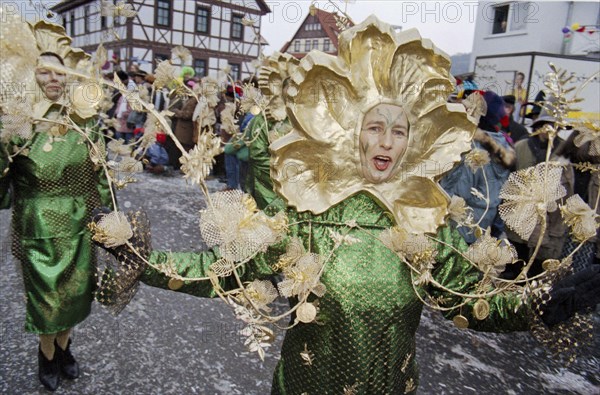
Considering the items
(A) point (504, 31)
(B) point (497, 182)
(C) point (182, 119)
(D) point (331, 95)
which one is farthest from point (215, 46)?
(D) point (331, 95)

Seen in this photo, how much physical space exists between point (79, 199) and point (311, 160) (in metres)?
1.66

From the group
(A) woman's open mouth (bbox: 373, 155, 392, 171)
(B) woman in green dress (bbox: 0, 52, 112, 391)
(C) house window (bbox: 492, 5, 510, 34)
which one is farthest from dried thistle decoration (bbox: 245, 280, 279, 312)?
(C) house window (bbox: 492, 5, 510, 34)

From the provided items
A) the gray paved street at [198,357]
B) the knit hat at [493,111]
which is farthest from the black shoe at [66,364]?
the knit hat at [493,111]

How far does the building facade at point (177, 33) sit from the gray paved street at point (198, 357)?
14096mm

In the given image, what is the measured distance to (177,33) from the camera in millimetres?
18359

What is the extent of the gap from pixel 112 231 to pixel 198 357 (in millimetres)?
1890

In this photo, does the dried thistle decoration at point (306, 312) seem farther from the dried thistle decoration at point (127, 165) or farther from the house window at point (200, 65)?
the house window at point (200, 65)

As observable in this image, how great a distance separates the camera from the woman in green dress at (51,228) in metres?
2.49

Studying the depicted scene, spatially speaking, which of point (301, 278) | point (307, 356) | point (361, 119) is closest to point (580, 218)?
point (361, 119)

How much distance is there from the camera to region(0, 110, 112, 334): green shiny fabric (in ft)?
8.21

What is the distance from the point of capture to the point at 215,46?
63.9ft

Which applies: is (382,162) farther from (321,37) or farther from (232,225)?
(321,37)

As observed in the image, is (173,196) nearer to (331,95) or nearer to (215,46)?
(331,95)

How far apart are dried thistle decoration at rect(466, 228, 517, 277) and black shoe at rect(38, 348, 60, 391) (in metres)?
2.30
